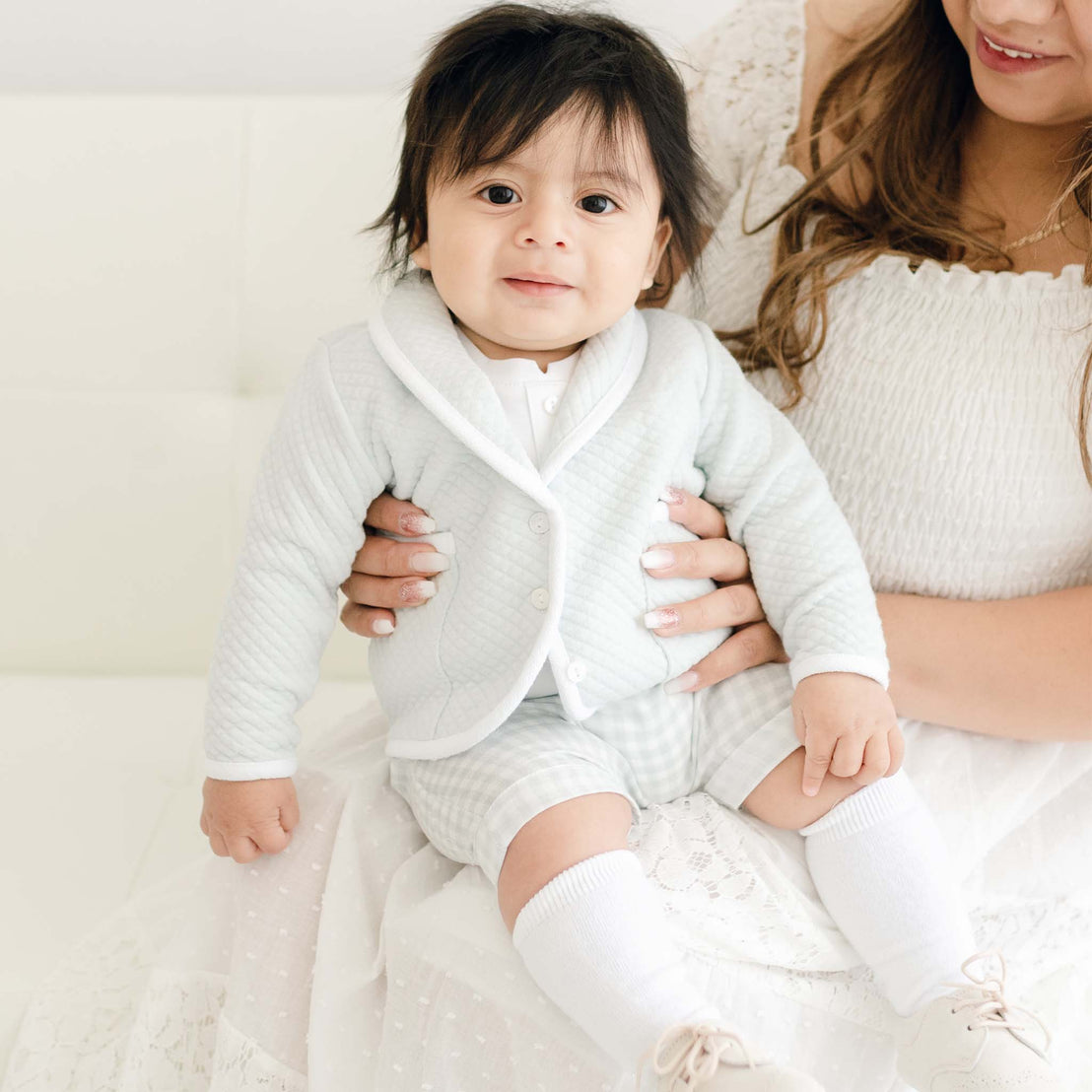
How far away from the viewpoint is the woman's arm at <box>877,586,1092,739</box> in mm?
1155

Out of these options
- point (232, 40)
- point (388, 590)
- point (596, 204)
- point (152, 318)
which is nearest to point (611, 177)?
point (596, 204)

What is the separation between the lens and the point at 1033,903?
112 centimetres

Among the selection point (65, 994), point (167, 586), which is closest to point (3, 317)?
point (167, 586)

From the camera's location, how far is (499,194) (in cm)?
104

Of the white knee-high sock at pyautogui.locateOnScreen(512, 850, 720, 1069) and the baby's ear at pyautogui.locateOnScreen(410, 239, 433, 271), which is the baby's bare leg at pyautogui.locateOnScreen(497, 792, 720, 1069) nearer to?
the white knee-high sock at pyautogui.locateOnScreen(512, 850, 720, 1069)

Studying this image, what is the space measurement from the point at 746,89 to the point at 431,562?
2.41 feet

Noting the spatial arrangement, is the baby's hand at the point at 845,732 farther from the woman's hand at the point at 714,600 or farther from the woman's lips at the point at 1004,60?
the woman's lips at the point at 1004,60

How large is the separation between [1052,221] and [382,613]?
0.76 meters

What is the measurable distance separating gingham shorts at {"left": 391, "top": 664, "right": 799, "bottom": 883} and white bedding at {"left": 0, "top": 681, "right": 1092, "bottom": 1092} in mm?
32

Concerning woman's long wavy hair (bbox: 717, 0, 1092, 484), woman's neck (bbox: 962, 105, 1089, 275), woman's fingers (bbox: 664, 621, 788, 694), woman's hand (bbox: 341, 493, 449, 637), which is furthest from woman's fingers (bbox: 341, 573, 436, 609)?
woman's neck (bbox: 962, 105, 1089, 275)

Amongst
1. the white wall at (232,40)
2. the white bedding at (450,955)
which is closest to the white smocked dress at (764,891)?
the white bedding at (450,955)

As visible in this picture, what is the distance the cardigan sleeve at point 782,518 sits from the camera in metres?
1.09

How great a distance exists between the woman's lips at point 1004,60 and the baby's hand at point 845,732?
0.60 m

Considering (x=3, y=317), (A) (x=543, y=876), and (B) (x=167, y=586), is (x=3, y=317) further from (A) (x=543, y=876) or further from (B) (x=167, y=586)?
(A) (x=543, y=876)
